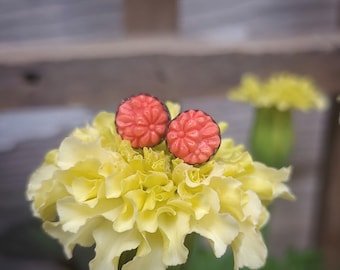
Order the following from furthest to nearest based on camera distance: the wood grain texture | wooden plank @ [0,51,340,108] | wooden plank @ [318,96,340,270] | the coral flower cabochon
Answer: wooden plank @ [318,96,340,270], the wood grain texture, wooden plank @ [0,51,340,108], the coral flower cabochon

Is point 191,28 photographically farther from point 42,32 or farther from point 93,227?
point 93,227

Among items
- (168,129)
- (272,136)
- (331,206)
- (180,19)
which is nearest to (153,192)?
(168,129)

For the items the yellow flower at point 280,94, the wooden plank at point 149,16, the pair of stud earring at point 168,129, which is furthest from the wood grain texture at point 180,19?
the pair of stud earring at point 168,129

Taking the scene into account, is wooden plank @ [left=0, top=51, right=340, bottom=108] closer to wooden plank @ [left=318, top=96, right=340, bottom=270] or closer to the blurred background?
the blurred background

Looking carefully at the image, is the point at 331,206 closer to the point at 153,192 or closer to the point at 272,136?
the point at 272,136

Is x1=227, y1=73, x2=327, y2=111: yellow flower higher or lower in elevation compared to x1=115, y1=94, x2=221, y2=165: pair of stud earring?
lower

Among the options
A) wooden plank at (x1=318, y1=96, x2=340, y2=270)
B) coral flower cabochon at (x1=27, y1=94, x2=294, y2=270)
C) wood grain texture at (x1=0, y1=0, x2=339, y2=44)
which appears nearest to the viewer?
coral flower cabochon at (x1=27, y1=94, x2=294, y2=270)

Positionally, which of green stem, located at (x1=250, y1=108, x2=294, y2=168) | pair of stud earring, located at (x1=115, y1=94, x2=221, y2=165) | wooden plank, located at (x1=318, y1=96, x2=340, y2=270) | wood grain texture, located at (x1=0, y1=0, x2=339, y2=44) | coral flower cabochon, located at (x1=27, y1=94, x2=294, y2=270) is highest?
wood grain texture, located at (x1=0, y1=0, x2=339, y2=44)

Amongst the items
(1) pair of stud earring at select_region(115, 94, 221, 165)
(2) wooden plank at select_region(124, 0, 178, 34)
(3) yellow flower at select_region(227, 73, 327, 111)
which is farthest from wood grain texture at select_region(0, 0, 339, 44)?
(1) pair of stud earring at select_region(115, 94, 221, 165)
